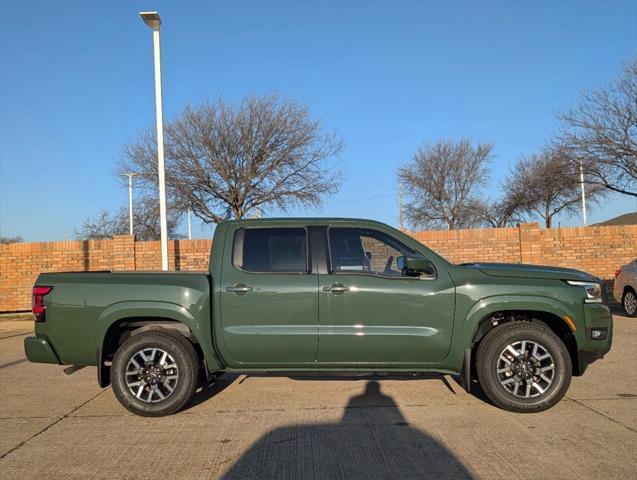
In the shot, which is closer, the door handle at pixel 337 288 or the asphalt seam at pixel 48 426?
the asphalt seam at pixel 48 426

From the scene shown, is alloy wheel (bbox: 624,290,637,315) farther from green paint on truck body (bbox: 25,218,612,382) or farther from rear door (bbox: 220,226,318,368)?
rear door (bbox: 220,226,318,368)

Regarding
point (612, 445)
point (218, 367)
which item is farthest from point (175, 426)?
point (612, 445)

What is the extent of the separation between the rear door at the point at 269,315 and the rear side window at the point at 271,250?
0.04m

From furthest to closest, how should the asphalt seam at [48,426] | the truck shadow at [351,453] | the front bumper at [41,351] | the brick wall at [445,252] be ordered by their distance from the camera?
the brick wall at [445,252]
the front bumper at [41,351]
the asphalt seam at [48,426]
the truck shadow at [351,453]

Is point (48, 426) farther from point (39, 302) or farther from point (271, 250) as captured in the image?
point (271, 250)

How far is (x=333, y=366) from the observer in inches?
221

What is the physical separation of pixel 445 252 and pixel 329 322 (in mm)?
10727

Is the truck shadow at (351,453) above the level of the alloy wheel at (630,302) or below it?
below

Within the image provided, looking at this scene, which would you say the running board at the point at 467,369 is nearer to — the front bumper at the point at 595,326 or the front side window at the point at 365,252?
the front side window at the point at 365,252

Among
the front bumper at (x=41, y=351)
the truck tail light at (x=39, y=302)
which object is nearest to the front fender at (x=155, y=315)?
the front bumper at (x=41, y=351)

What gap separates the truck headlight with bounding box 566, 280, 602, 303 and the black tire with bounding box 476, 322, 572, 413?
520 millimetres

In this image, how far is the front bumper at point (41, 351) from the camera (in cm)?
564

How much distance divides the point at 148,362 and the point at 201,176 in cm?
1525

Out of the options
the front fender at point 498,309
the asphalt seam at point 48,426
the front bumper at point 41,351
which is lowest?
the asphalt seam at point 48,426
